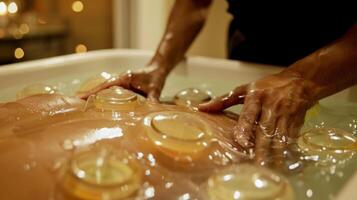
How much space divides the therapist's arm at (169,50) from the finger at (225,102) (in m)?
0.19

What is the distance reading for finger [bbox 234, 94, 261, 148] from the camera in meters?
0.69

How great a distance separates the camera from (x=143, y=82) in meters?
1.01

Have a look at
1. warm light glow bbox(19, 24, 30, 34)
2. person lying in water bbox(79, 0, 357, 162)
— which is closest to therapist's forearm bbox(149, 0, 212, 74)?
person lying in water bbox(79, 0, 357, 162)

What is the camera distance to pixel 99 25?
2.51 metres

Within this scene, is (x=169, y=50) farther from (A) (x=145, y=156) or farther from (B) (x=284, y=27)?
(A) (x=145, y=156)

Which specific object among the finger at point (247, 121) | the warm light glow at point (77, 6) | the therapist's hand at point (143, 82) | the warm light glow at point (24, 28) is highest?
the finger at point (247, 121)

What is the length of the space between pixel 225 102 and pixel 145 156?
0.86ft

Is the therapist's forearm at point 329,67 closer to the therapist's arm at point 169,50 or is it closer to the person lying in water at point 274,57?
the person lying in water at point 274,57

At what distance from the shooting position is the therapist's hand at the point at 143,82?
0.96 meters

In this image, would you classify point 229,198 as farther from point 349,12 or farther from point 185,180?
point 349,12

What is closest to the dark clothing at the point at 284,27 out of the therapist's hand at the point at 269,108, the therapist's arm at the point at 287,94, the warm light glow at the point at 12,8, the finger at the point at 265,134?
the therapist's arm at the point at 287,94

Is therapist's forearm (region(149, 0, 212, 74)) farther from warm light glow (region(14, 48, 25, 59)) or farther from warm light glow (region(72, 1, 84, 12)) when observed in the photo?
warm light glow (region(14, 48, 25, 59))

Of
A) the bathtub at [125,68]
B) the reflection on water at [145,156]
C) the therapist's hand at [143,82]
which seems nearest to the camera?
the reflection on water at [145,156]

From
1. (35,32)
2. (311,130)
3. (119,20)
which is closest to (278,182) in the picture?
(311,130)
